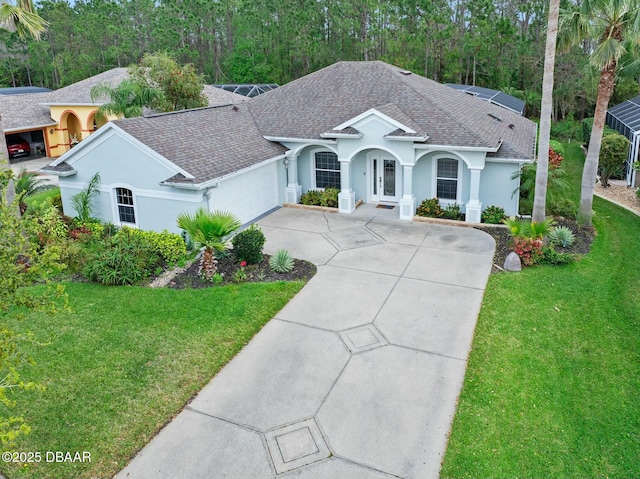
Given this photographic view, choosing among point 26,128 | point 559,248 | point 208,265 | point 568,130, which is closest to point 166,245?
point 208,265

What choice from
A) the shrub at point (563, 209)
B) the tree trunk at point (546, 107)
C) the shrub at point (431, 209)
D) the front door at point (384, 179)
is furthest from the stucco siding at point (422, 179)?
the tree trunk at point (546, 107)

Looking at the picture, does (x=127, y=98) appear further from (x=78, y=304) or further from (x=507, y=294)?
(x=507, y=294)

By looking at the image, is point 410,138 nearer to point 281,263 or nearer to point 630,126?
point 281,263

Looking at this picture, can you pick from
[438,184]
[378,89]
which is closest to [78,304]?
[438,184]

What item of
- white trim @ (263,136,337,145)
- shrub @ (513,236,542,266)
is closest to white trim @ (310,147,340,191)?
white trim @ (263,136,337,145)

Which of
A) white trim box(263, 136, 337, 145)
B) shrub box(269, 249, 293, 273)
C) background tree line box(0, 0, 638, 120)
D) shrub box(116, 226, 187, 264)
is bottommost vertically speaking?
shrub box(269, 249, 293, 273)

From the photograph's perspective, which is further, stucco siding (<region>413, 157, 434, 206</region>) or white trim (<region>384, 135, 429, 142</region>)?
stucco siding (<region>413, 157, 434, 206</region>)

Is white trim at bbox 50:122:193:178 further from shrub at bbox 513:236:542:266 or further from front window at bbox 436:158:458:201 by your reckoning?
shrub at bbox 513:236:542:266
